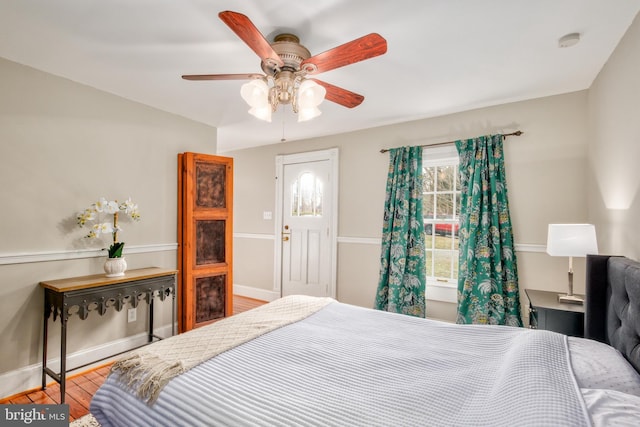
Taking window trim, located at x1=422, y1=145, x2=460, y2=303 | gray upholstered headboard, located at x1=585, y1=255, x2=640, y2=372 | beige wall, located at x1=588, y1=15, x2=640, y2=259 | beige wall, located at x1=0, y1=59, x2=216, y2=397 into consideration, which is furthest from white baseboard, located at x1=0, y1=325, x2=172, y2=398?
beige wall, located at x1=588, y1=15, x2=640, y2=259

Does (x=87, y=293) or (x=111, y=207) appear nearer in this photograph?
(x=87, y=293)

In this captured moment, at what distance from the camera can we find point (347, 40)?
1963mm

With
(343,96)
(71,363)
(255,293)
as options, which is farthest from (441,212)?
(71,363)

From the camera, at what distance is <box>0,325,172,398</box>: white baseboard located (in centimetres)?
222

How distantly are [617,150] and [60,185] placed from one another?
402cm

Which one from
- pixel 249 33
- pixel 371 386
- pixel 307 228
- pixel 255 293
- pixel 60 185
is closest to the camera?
pixel 371 386

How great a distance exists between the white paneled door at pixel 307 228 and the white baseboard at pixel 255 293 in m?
0.24

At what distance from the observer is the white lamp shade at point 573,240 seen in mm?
2045

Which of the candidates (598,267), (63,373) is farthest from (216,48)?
(598,267)

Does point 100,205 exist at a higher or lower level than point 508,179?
lower

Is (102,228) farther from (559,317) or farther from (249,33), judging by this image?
(559,317)

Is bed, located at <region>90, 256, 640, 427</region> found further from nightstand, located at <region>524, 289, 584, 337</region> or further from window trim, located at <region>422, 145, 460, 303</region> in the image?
window trim, located at <region>422, 145, 460, 303</region>

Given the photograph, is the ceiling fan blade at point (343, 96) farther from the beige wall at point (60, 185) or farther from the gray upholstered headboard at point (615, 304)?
the beige wall at point (60, 185)

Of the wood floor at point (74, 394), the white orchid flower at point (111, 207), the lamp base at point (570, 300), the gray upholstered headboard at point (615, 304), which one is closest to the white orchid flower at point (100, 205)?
the white orchid flower at point (111, 207)
